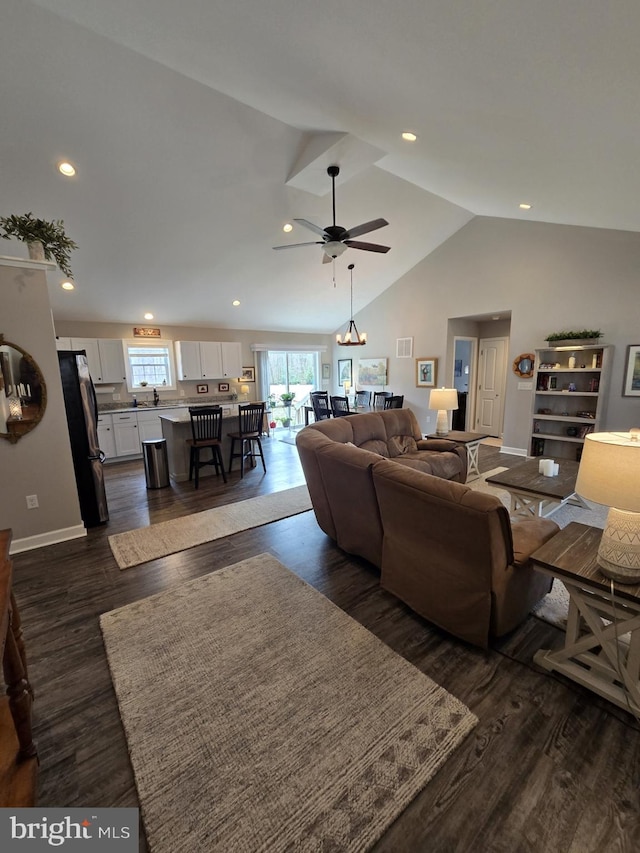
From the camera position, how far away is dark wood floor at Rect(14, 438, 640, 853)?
1208 mm

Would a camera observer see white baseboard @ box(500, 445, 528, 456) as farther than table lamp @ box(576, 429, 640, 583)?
Yes

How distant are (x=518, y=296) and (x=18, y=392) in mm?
6898

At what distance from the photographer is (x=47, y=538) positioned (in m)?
3.29

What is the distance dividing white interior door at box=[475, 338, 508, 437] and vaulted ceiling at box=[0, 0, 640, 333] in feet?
9.37

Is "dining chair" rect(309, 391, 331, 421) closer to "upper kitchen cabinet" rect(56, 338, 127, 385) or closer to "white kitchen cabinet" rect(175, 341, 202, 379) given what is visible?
"white kitchen cabinet" rect(175, 341, 202, 379)

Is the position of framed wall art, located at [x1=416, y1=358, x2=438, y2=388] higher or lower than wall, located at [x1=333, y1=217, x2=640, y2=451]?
lower

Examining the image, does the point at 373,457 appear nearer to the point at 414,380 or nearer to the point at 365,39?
the point at 365,39

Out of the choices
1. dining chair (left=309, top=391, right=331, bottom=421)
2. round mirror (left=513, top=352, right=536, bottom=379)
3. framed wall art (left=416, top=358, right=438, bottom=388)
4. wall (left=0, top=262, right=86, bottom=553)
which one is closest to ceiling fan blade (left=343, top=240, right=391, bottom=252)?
wall (left=0, top=262, right=86, bottom=553)

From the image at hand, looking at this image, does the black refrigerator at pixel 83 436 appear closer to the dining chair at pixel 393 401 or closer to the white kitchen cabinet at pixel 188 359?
the white kitchen cabinet at pixel 188 359

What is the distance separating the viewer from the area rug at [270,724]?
1.22 m

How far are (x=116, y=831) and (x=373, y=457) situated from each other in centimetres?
196

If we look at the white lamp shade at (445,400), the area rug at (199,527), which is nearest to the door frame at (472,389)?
the white lamp shade at (445,400)

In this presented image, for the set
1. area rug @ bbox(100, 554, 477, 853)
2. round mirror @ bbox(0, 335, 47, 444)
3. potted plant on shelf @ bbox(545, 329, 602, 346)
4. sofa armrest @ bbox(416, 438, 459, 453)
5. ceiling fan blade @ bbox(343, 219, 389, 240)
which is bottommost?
area rug @ bbox(100, 554, 477, 853)

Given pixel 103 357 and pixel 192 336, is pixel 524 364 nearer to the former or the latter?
pixel 192 336
